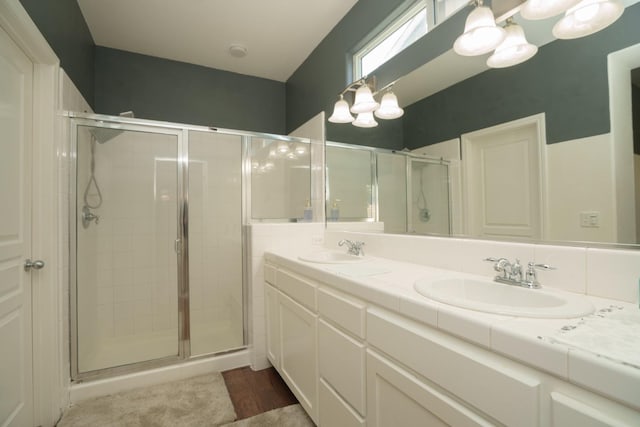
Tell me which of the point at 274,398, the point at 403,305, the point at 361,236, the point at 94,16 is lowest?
the point at 274,398

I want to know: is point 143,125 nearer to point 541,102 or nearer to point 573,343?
point 541,102

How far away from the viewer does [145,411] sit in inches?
65.7

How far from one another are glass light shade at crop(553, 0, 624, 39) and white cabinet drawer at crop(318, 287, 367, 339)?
120cm

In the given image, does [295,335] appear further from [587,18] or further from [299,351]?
[587,18]

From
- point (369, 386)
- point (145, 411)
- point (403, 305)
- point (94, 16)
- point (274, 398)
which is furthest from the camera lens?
point (94, 16)

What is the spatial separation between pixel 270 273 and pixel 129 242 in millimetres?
1388

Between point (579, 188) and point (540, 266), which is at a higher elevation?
point (579, 188)

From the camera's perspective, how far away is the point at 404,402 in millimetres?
871

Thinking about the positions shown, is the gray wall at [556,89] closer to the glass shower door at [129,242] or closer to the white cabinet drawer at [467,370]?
the white cabinet drawer at [467,370]

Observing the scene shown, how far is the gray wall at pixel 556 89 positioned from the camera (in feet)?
3.08

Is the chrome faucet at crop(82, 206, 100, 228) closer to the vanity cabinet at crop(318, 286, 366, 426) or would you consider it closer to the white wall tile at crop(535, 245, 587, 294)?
the vanity cabinet at crop(318, 286, 366, 426)

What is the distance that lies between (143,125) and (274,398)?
208 centimetres

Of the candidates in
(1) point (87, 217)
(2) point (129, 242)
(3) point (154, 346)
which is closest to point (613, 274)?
(3) point (154, 346)

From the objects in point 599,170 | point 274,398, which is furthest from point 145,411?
point 599,170
